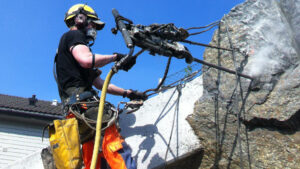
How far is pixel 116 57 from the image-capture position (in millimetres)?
3438

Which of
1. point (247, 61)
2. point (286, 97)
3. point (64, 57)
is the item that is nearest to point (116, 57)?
point (64, 57)

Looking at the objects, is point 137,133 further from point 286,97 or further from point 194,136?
point 286,97

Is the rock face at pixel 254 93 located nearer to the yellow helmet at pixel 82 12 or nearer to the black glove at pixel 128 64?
the black glove at pixel 128 64

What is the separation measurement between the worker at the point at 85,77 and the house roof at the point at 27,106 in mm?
8788

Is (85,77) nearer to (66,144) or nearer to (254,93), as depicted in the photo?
(66,144)

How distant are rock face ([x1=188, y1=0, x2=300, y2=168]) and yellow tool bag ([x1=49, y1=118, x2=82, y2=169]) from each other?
1.26 meters

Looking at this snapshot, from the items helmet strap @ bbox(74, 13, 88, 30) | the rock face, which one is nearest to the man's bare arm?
helmet strap @ bbox(74, 13, 88, 30)

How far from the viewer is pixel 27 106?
13797 millimetres

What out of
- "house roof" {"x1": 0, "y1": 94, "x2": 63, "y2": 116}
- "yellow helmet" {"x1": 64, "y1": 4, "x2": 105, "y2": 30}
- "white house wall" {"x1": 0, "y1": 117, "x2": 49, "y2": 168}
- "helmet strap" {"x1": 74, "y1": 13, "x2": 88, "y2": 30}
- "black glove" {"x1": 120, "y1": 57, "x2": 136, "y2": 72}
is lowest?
"black glove" {"x1": 120, "y1": 57, "x2": 136, "y2": 72}

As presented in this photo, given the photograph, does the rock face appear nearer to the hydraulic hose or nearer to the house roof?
the hydraulic hose

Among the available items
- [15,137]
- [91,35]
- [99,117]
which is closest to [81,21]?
[91,35]

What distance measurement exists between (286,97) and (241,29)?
0.98 m

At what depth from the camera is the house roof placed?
12047 millimetres

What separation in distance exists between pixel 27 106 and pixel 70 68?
10.9m
